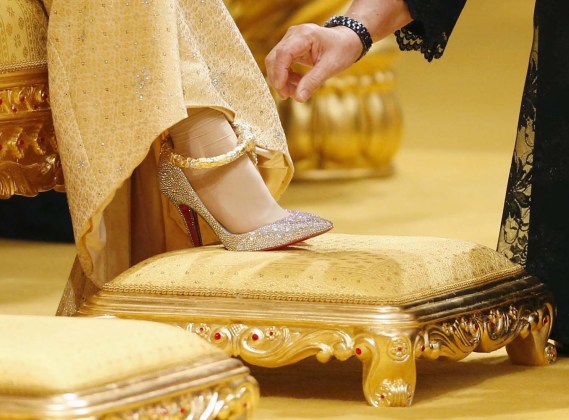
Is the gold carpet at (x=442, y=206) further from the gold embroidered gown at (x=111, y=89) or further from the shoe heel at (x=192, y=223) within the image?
the gold embroidered gown at (x=111, y=89)

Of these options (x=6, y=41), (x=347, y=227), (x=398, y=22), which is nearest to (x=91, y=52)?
(x=6, y=41)

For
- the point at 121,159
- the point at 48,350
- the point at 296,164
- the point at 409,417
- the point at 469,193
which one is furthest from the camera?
the point at 296,164

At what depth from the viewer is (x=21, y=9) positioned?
1.96 meters

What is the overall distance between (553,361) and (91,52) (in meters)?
0.80

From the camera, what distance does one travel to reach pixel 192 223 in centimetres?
203

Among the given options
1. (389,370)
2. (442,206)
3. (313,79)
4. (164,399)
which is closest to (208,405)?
(164,399)

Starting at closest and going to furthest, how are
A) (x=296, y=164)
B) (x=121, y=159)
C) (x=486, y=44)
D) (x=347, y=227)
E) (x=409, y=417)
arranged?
(x=409, y=417) → (x=121, y=159) → (x=347, y=227) → (x=296, y=164) → (x=486, y=44)

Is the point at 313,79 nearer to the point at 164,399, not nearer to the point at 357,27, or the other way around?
the point at 357,27

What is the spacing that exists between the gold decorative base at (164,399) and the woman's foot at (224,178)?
65 centimetres

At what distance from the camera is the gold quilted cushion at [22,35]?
1933 millimetres

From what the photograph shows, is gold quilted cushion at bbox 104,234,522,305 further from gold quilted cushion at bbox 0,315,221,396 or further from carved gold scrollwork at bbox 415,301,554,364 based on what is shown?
gold quilted cushion at bbox 0,315,221,396

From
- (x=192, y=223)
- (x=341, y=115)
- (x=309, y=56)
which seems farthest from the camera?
(x=341, y=115)

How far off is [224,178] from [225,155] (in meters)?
0.04

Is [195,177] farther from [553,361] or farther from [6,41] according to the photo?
[553,361]
